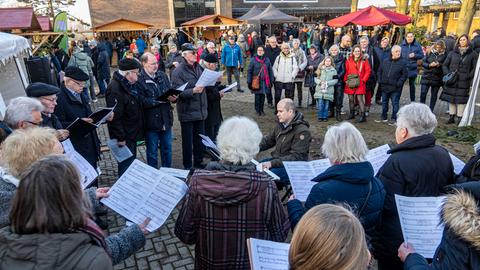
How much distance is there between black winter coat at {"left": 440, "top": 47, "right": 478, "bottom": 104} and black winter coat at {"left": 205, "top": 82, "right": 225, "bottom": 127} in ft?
17.2

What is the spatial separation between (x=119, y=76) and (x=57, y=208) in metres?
3.26

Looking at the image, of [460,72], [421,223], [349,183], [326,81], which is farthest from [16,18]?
[460,72]

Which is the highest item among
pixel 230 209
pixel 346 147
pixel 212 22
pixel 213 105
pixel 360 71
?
pixel 212 22

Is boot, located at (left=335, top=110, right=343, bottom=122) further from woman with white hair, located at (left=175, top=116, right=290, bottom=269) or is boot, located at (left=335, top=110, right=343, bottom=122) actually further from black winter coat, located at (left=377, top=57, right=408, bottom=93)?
woman with white hair, located at (left=175, top=116, right=290, bottom=269)

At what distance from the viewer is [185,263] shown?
3.57 meters

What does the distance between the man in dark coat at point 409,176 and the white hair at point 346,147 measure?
457 mm

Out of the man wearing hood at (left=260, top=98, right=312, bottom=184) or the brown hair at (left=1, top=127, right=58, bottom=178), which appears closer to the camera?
the brown hair at (left=1, top=127, right=58, bottom=178)

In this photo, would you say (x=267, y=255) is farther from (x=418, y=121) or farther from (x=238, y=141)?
(x=418, y=121)

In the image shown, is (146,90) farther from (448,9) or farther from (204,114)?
(448,9)

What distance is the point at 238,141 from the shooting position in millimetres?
2176

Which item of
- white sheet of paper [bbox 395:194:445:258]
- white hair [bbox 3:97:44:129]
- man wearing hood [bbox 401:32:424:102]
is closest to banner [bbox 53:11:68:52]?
white hair [bbox 3:97:44:129]

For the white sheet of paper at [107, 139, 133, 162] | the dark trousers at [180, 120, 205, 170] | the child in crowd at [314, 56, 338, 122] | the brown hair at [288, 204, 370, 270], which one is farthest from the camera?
the child in crowd at [314, 56, 338, 122]

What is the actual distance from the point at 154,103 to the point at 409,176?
334 centimetres

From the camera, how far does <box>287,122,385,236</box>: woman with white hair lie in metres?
2.12
